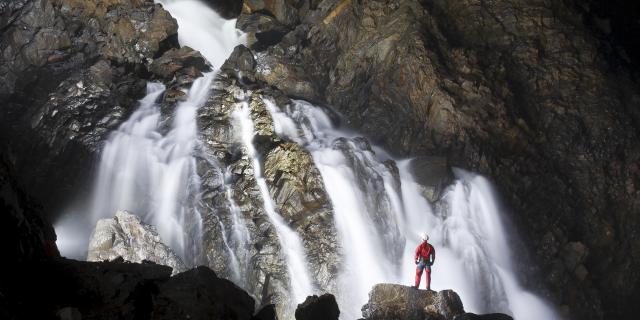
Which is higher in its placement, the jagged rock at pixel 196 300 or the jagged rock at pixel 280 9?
the jagged rock at pixel 280 9

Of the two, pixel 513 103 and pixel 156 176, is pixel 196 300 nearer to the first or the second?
pixel 156 176

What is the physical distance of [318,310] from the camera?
11508 mm

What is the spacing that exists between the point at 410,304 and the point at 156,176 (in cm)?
1101

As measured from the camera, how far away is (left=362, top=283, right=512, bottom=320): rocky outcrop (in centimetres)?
1252

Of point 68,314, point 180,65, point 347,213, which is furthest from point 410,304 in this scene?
point 180,65

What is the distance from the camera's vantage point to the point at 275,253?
1638 centimetres

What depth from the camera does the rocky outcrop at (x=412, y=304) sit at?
1252 centimetres

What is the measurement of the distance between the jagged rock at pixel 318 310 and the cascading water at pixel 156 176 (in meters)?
6.17

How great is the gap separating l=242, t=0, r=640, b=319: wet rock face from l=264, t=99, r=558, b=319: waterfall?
1.33 m

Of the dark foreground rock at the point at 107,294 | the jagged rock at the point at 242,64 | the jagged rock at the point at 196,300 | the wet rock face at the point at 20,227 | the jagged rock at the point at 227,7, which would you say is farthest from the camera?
the jagged rock at the point at 227,7

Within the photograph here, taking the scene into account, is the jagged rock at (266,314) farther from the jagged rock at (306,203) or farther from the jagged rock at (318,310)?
the jagged rock at (306,203)

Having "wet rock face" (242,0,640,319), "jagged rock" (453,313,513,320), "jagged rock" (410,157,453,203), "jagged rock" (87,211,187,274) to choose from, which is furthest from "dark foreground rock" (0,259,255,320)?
"wet rock face" (242,0,640,319)

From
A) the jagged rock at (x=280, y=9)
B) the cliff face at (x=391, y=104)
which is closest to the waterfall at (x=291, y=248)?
the cliff face at (x=391, y=104)

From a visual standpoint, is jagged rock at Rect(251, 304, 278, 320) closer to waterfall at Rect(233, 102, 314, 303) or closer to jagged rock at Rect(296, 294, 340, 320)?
jagged rock at Rect(296, 294, 340, 320)
